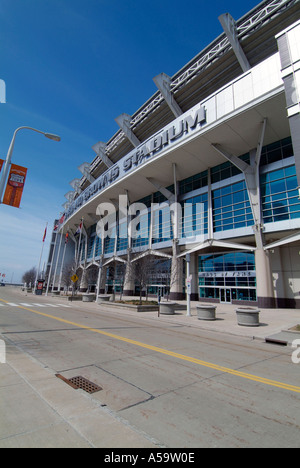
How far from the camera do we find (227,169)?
31.4m

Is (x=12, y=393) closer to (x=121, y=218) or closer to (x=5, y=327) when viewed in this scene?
(x=5, y=327)

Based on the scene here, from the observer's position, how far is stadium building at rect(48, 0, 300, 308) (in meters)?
23.0

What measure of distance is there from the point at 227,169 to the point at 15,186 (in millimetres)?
28249

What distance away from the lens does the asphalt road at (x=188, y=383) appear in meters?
3.11

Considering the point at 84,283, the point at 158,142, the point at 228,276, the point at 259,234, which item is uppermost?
the point at 158,142

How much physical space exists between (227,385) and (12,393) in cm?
400

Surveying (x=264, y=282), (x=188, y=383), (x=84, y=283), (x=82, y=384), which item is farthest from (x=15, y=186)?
(x=84, y=283)

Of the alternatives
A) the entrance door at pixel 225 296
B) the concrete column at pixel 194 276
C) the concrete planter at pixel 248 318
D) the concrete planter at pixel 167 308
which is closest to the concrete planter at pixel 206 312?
the concrete planter at pixel 248 318

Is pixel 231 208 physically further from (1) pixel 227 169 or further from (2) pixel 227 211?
(1) pixel 227 169

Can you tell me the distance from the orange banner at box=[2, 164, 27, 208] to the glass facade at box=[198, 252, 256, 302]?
27328mm

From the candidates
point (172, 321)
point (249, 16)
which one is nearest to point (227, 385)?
point (172, 321)

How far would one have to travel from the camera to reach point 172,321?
14992 mm

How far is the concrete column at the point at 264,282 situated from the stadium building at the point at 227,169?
0.33 ft
